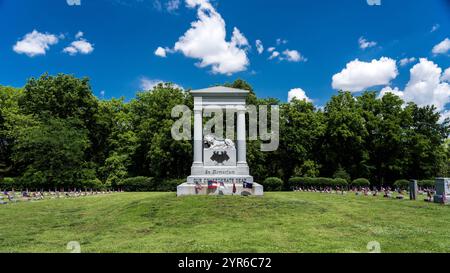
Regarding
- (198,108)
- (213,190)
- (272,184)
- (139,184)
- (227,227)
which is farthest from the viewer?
(139,184)

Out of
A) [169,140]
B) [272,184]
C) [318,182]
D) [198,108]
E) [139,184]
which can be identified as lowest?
[139,184]

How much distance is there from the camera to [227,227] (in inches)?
557

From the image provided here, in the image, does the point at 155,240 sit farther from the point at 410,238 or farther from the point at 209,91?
the point at 209,91

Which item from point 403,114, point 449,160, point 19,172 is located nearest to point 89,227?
point 19,172

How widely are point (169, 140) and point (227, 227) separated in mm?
26355

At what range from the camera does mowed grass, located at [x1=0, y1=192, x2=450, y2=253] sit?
432 inches

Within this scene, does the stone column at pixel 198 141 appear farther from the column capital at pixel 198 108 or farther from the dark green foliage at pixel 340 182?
the dark green foliage at pixel 340 182

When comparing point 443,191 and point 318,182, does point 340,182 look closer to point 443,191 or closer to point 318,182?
point 318,182

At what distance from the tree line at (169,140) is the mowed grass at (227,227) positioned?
67.8 feet

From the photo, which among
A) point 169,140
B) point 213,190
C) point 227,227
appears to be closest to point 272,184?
point 169,140

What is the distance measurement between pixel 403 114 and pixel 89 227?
43911 millimetres

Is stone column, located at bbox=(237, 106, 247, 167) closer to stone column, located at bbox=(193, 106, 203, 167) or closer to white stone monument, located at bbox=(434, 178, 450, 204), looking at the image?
stone column, located at bbox=(193, 106, 203, 167)

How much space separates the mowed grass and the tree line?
20651 millimetres

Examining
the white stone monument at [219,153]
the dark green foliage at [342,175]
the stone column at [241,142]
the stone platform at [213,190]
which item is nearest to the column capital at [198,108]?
the white stone monument at [219,153]
